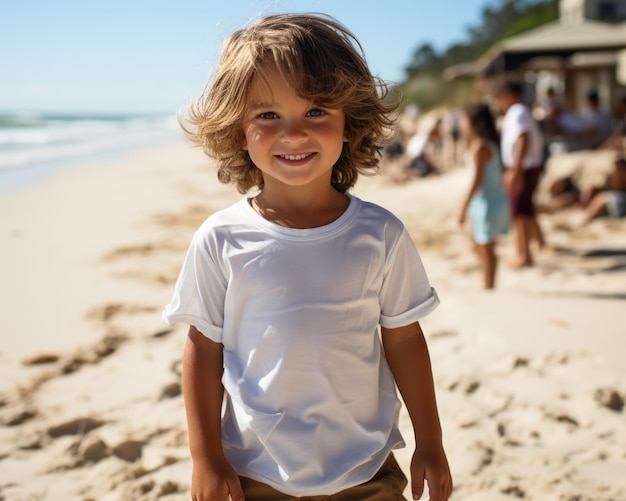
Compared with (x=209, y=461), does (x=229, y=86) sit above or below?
above

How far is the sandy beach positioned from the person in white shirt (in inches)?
12.6

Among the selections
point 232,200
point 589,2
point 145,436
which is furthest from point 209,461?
point 589,2

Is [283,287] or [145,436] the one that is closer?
[283,287]

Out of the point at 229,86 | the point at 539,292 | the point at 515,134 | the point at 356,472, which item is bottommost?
the point at 539,292

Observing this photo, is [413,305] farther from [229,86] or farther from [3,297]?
[3,297]

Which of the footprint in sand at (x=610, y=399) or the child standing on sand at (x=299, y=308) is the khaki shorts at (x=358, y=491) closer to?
the child standing on sand at (x=299, y=308)

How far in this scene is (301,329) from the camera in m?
1.38

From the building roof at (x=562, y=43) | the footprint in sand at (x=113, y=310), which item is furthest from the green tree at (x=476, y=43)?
the footprint in sand at (x=113, y=310)

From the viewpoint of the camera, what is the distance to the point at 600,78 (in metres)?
24.3

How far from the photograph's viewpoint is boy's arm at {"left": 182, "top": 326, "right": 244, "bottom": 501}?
138 centimetres

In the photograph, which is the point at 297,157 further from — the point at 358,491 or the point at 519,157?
the point at 519,157

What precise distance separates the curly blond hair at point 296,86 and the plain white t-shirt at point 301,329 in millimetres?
239

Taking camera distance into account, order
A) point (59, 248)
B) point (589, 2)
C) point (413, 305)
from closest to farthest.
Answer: point (413, 305)
point (59, 248)
point (589, 2)

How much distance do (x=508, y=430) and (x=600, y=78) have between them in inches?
980
